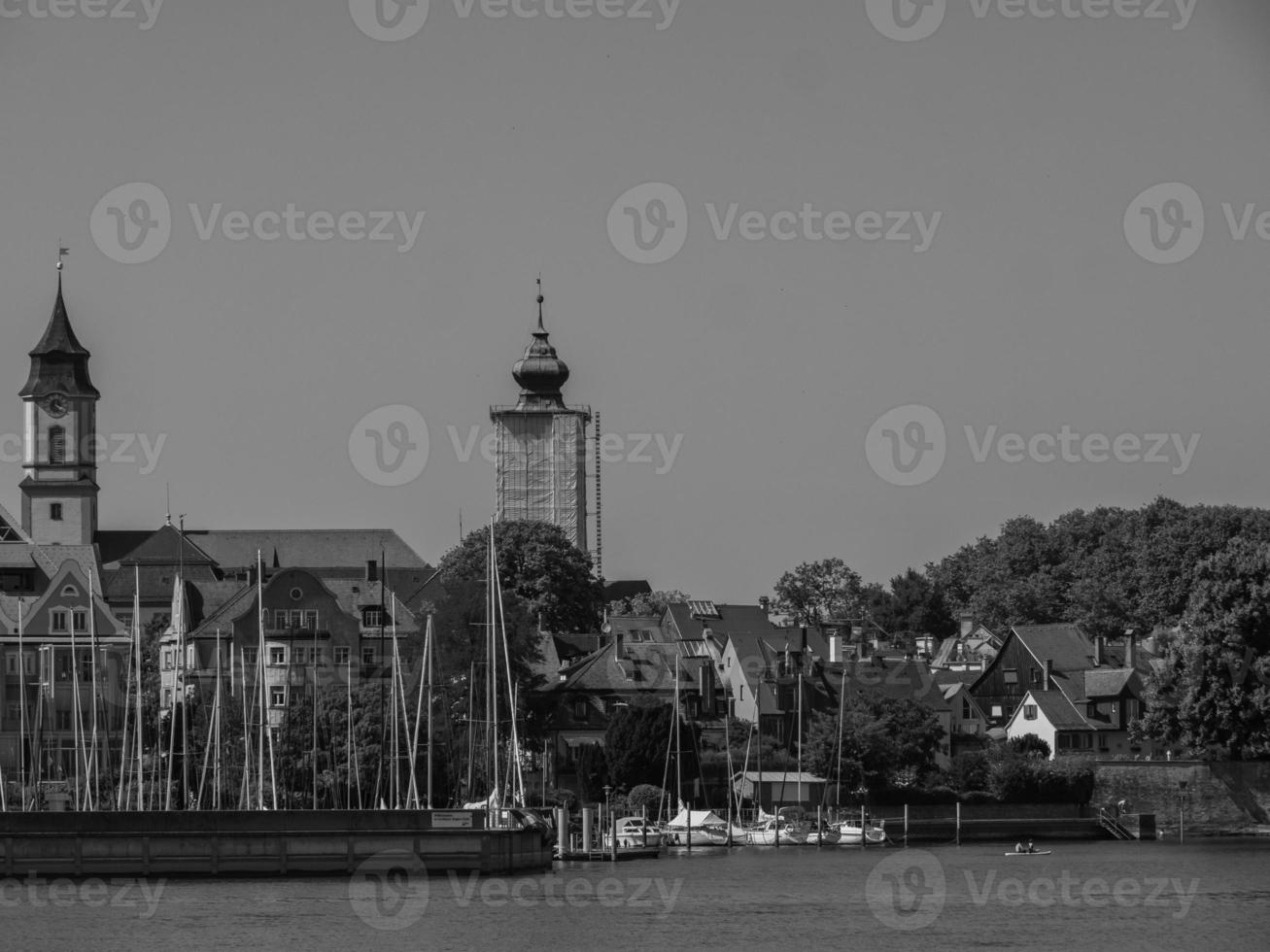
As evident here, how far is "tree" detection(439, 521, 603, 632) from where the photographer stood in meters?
170

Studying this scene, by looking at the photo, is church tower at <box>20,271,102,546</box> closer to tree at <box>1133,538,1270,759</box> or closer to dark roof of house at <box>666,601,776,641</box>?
dark roof of house at <box>666,601,776,641</box>

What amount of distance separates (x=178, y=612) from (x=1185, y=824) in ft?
141

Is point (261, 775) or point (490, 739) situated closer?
point (490, 739)

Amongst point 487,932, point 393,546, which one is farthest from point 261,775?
point 393,546

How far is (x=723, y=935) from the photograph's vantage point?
7494cm

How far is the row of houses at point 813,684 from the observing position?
437ft

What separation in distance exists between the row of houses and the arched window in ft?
150

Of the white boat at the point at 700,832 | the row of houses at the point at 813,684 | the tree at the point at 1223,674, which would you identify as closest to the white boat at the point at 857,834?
the white boat at the point at 700,832

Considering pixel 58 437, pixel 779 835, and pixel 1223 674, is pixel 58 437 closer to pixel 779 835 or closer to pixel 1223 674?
pixel 779 835

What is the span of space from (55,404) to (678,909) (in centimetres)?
11147

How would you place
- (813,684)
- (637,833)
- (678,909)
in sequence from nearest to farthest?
(678,909) < (637,833) < (813,684)

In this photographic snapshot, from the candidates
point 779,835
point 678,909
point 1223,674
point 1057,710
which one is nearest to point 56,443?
point 1057,710

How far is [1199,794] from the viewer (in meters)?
118

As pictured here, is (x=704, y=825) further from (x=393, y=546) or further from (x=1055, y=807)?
(x=393, y=546)
